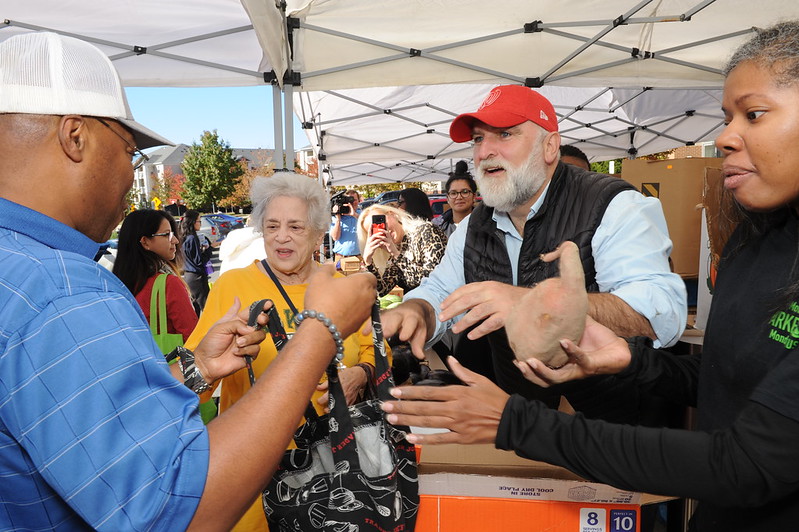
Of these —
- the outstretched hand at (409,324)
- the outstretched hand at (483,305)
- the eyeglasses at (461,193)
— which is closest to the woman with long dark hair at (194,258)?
the eyeglasses at (461,193)

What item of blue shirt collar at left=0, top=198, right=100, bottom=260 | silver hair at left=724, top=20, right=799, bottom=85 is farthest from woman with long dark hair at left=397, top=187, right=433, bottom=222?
blue shirt collar at left=0, top=198, right=100, bottom=260

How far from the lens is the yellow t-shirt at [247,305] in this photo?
220cm

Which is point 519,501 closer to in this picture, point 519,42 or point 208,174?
point 519,42

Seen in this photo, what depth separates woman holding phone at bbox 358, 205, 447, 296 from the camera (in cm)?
411

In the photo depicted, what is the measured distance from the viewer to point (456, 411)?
121 cm

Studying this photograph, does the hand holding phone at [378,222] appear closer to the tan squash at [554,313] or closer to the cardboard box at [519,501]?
the cardboard box at [519,501]

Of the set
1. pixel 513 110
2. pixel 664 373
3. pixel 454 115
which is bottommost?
pixel 664 373

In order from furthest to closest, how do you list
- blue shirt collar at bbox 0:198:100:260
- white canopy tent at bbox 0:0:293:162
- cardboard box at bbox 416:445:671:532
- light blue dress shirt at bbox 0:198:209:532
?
1. white canopy tent at bbox 0:0:293:162
2. cardboard box at bbox 416:445:671:532
3. blue shirt collar at bbox 0:198:100:260
4. light blue dress shirt at bbox 0:198:209:532

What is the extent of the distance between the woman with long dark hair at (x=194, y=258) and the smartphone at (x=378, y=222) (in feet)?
11.8

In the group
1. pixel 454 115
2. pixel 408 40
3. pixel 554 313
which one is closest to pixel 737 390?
pixel 554 313

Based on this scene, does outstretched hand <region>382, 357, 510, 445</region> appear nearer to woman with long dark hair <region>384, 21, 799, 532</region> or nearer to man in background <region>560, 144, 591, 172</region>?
woman with long dark hair <region>384, 21, 799, 532</region>

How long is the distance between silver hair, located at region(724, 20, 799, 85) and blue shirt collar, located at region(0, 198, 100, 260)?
140 centimetres

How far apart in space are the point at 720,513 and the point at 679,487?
29 cm

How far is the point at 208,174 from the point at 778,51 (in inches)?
2437
